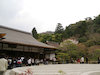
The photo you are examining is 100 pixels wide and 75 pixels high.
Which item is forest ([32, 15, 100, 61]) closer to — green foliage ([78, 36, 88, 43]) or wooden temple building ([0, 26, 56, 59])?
green foliage ([78, 36, 88, 43])

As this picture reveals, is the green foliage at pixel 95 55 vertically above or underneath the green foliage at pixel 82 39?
underneath

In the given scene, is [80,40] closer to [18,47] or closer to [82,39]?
[82,39]

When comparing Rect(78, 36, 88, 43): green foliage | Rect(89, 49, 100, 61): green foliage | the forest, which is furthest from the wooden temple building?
Rect(78, 36, 88, 43): green foliage

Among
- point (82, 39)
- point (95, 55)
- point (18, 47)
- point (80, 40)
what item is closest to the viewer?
point (18, 47)

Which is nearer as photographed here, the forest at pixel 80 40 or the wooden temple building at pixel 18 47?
the wooden temple building at pixel 18 47

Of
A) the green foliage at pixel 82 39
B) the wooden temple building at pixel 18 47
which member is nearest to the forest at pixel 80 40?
the green foliage at pixel 82 39

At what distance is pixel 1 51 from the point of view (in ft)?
48.4

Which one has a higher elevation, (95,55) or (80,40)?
(80,40)

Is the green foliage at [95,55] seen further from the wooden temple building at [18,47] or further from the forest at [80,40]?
the wooden temple building at [18,47]

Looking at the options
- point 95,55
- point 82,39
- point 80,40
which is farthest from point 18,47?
point 80,40

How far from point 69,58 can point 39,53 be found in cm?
537

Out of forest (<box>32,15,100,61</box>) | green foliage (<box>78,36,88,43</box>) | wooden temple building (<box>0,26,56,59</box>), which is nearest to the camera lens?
wooden temple building (<box>0,26,56,59</box>)

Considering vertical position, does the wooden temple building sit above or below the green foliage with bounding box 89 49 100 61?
above

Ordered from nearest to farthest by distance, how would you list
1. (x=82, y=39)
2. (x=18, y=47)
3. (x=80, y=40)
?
1. (x=18, y=47)
2. (x=82, y=39)
3. (x=80, y=40)
